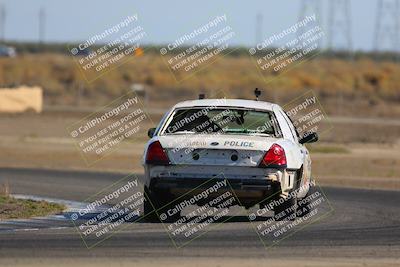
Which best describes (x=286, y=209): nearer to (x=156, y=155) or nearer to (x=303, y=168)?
(x=303, y=168)

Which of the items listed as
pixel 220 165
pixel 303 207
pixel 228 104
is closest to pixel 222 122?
pixel 228 104

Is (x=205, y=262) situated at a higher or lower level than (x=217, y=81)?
higher

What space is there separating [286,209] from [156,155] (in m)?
1.75

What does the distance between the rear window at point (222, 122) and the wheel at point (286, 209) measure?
0.86 meters

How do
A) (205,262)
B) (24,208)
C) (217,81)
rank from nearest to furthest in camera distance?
(205,262)
(24,208)
(217,81)

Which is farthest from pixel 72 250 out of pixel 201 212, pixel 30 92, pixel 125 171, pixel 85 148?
pixel 30 92

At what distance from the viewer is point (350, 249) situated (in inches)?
486

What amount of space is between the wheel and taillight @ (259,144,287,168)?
1.97ft

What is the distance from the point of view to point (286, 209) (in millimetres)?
14836

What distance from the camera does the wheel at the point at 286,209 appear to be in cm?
1483

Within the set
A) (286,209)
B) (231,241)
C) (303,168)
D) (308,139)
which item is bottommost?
(286,209)

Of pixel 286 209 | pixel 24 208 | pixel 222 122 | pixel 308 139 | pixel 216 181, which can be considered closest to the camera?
pixel 216 181

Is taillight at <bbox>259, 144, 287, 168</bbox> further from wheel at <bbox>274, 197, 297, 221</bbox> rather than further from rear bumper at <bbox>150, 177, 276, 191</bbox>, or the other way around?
wheel at <bbox>274, 197, 297, 221</bbox>

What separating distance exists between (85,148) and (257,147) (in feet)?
66.0
